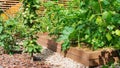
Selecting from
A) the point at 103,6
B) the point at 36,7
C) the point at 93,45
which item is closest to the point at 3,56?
the point at 36,7

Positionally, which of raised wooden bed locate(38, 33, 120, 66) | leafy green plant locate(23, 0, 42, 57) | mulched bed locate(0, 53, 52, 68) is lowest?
mulched bed locate(0, 53, 52, 68)

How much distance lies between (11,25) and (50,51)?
120 centimetres

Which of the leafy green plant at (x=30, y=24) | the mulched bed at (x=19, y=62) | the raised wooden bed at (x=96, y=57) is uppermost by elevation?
the leafy green plant at (x=30, y=24)

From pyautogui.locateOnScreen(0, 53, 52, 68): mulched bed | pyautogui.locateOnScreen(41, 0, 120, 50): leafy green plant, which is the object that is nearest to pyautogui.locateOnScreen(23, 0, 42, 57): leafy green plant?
pyautogui.locateOnScreen(0, 53, 52, 68): mulched bed

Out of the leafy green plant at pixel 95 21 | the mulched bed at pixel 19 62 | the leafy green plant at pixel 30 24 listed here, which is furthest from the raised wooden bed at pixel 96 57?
the leafy green plant at pixel 30 24

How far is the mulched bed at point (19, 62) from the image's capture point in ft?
24.1

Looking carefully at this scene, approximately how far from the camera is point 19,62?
7633mm

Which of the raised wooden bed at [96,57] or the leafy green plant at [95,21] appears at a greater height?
the leafy green plant at [95,21]

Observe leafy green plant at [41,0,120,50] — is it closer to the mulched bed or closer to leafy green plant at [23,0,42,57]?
leafy green plant at [23,0,42,57]

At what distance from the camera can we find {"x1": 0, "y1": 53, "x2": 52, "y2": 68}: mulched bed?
7.36 meters

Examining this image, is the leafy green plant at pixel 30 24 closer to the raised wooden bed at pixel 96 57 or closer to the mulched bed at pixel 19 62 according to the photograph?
the mulched bed at pixel 19 62

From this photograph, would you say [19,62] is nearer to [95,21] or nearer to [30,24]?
[30,24]

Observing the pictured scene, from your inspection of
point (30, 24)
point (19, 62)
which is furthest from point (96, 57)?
point (30, 24)

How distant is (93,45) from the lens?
7.16m
